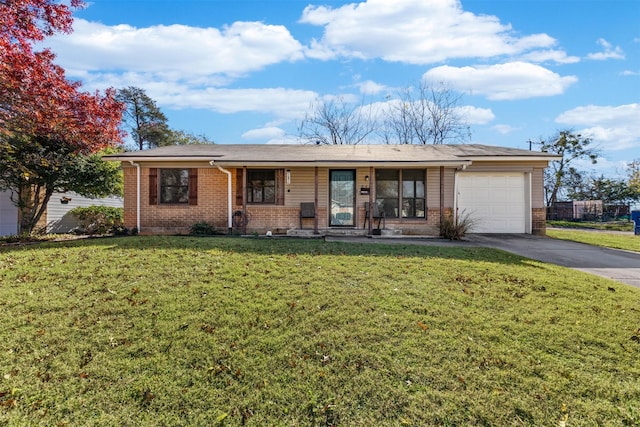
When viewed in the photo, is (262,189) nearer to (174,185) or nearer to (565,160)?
(174,185)

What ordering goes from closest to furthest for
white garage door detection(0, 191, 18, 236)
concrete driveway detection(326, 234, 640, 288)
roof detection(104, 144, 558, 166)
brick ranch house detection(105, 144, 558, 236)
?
concrete driveway detection(326, 234, 640, 288)
roof detection(104, 144, 558, 166)
brick ranch house detection(105, 144, 558, 236)
white garage door detection(0, 191, 18, 236)

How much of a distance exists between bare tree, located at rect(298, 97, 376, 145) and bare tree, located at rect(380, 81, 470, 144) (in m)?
1.64

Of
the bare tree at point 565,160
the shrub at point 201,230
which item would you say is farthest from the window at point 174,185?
the bare tree at point 565,160

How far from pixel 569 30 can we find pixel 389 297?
1351cm

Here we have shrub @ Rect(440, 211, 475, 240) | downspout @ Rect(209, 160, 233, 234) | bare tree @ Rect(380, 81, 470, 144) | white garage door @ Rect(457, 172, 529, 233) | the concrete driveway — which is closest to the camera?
the concrete driveway

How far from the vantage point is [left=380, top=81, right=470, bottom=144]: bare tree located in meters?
25.2

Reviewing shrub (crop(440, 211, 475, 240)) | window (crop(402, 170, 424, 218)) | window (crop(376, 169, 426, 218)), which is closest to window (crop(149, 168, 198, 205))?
window (crop(376, 169, 426, 218))

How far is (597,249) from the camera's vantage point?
9.40 meters

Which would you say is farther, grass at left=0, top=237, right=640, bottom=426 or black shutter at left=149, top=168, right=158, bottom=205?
black shutter at left=149, top=168, right=158, bottom=205

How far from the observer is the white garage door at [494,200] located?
39.6 ft

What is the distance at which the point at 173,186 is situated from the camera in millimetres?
11734

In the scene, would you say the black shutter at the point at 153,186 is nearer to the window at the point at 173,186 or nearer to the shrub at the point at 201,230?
the window at the point at 173,186

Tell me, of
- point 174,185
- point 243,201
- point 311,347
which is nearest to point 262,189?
point 243,201

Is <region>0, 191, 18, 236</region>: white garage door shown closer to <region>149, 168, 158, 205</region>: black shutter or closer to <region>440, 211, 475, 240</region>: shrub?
<region>149, 168, 158, 205</region>: black shutter
